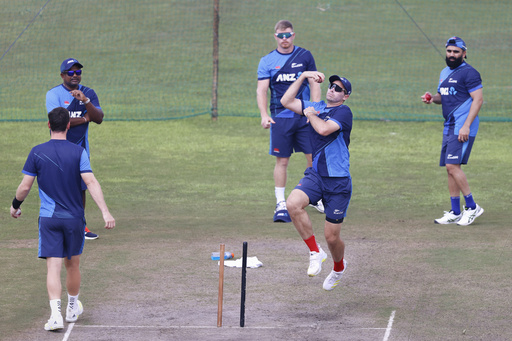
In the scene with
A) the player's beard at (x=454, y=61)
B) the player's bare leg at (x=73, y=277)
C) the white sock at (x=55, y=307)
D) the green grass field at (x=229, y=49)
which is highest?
the player's beard at (x=454, y=61)

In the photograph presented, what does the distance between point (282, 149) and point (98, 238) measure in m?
2.81

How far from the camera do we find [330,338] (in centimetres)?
696

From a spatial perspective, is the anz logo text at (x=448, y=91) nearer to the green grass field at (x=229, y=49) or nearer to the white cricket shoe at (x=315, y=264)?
the white cricket shoe at (x=315, y=264)

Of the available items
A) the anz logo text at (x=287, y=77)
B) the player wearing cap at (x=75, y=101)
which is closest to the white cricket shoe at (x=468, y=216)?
the anz logo text at (x=287, y=77)

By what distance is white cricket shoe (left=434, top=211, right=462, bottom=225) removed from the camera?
11000 mm

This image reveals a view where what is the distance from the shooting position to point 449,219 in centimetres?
1102

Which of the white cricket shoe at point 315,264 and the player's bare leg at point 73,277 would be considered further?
the white cricket shoe at point 315,264

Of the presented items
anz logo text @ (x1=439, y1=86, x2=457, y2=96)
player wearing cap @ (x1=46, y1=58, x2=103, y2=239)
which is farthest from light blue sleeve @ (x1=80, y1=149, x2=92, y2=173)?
anz logo text @ (x1=439, y1=86, x2=457, y2=96)

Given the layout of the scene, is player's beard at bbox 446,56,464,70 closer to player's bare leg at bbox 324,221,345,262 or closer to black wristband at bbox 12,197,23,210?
player's bare leg at bbox 324,221,345,262

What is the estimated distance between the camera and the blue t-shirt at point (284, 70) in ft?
36.2

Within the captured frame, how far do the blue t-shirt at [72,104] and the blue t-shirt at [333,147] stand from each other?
324 centimetres

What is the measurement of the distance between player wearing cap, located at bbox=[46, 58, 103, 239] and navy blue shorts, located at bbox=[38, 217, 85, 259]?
8.61ft

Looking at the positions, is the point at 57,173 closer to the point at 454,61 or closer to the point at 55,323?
the point at 55,323

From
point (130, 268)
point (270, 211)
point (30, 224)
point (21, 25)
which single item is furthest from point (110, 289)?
point (21, 25)
